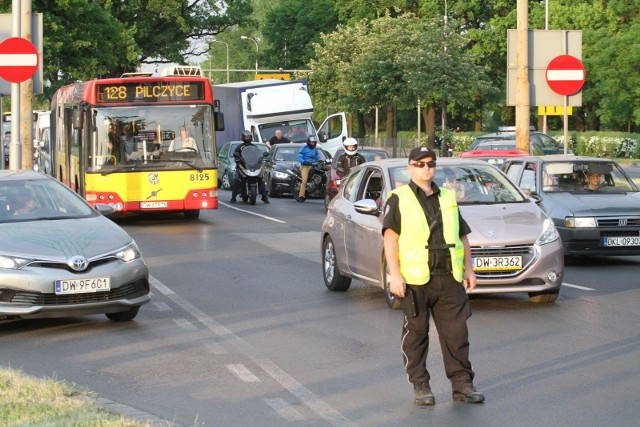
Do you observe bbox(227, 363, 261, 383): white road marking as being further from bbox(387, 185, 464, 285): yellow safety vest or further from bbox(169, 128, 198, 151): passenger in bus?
bbox(169, 128, 198, 151): passenger in bus

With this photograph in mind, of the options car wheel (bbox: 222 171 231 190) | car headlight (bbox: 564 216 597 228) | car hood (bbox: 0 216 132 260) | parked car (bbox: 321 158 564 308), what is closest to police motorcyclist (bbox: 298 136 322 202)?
car wheel (bbox: 222 171 231 190)

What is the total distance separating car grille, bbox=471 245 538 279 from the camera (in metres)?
13.0

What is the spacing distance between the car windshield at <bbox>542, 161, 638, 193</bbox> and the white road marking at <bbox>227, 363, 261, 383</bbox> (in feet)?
31.5

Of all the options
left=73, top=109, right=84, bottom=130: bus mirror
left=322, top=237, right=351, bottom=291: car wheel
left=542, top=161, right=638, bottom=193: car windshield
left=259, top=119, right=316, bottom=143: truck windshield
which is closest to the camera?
left=322, top=237, right=351, bottom=291: car wheel

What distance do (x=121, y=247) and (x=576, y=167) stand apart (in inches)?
340

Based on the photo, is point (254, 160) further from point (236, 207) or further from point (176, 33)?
point (176, 33)

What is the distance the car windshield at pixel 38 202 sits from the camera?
42.2ft

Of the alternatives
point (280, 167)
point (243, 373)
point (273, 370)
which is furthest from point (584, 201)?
point (280, 167)

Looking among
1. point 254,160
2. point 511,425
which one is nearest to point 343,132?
point 254,160

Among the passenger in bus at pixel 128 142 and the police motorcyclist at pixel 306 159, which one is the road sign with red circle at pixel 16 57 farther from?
the police motorcyclist at pixel 306 159

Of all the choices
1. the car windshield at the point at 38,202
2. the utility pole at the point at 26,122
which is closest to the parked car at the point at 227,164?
the utility pole at the point at 26,122

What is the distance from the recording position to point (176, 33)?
69750mm

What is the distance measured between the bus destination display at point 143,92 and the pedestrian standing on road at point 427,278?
17.9 metres

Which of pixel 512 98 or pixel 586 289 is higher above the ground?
pixel 512 98
